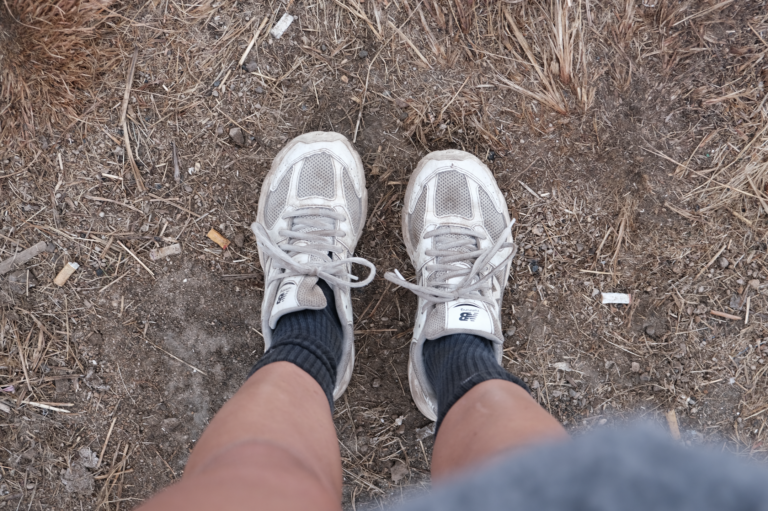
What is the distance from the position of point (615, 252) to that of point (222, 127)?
5.74ft

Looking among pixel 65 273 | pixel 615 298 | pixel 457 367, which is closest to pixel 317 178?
pixel 457 367

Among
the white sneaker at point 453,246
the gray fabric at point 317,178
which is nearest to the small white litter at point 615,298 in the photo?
the white sneaker at point 453,246

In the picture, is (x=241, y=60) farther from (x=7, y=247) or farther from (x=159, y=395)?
(x=159, y=395)

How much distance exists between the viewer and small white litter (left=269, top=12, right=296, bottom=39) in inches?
72.1

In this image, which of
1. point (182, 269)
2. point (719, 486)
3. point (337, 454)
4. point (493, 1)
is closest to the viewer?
point (719, 486)

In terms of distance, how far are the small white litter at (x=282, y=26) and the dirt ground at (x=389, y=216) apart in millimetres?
24

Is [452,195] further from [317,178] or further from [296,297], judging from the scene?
[296,297]

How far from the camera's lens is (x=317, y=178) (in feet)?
6.29

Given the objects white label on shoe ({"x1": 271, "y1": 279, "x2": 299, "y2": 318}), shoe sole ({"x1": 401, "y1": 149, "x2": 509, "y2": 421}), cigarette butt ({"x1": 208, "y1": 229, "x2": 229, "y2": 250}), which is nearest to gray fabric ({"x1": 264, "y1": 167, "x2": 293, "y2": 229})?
cigarette butt ({"x1": 208, "y1": 229, "x2": 229, "y2": 250})

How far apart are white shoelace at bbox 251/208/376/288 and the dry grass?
3.11 feet

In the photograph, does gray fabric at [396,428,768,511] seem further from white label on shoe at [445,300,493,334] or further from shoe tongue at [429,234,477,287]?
shoe tongue at [429,234,477,287]

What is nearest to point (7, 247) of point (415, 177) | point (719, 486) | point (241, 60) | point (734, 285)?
point (241, 60)

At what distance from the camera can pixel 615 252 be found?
1.89 meters

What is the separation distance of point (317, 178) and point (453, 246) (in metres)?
0.66
